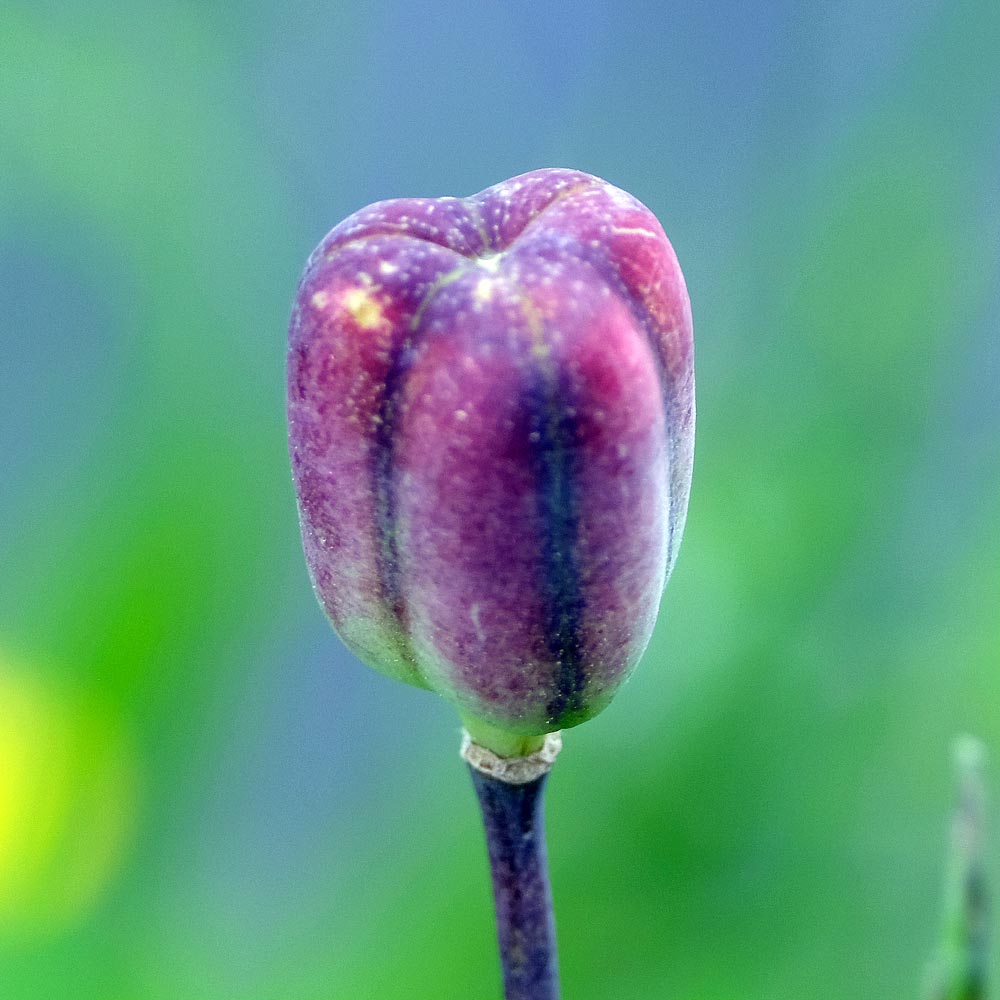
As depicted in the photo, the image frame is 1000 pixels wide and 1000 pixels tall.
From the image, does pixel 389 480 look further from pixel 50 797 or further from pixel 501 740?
pixel 50 797

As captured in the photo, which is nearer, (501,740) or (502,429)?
(502,429)

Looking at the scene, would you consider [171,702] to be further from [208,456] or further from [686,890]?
[686,890]

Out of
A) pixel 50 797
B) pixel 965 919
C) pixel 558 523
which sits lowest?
pixel 50 797

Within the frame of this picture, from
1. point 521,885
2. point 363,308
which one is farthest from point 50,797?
point 363,308

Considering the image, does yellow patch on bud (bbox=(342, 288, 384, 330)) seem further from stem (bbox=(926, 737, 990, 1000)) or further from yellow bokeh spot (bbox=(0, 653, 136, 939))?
yellow bokeh spot (bbox=(0, 653, 136, 939))

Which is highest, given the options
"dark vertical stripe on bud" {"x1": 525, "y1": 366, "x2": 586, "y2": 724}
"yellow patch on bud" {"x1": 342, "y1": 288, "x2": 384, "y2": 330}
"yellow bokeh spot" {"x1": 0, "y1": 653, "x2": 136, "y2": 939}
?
"yellow patch on bud" {"x1": 342, "y1": 288, "x2": 384, "y2": 330}

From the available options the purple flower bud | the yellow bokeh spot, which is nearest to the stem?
the purple flower bud

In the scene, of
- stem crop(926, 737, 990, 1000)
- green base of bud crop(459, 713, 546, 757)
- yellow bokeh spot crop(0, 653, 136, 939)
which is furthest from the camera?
yellow bokeh spot crop(0, 653, 136, 939)
